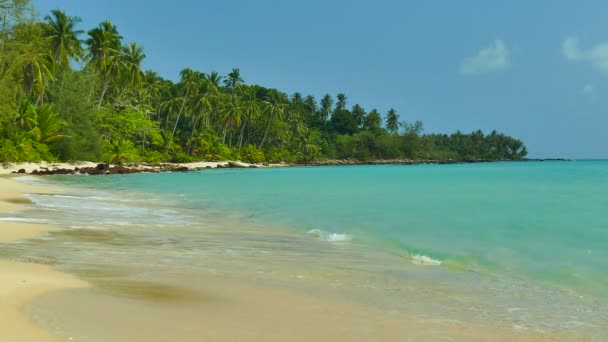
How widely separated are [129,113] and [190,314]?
207 ft

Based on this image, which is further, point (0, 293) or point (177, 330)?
point (0, 293)

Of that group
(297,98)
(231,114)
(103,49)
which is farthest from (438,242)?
(297,98)

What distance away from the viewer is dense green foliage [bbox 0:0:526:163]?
4109cm

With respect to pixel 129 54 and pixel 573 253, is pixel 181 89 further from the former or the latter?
pixel 573 253

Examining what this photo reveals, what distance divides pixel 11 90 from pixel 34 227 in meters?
31.4

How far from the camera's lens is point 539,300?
20.9ft

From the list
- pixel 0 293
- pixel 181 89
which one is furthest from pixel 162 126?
pixel 0 293

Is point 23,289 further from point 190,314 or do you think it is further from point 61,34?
point 61,34

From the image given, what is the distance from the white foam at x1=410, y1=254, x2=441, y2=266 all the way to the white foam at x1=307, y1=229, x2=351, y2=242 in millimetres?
2377

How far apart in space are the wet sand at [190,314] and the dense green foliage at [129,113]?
1315 inches

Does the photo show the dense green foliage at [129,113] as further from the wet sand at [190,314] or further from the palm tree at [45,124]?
the wet sand at [190,314]

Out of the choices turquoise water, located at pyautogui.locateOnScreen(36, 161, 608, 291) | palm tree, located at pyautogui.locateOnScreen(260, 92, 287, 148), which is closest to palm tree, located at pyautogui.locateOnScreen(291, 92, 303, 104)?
palm tree, located at pyautogui.locateOnScreen(260, 92, 287, 148)

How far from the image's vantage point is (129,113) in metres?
64.0

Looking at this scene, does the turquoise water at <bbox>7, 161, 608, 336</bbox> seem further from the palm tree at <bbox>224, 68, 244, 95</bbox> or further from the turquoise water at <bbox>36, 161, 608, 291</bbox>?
the palm tree at <bbox>224, 68, 244, 95</bbox>
